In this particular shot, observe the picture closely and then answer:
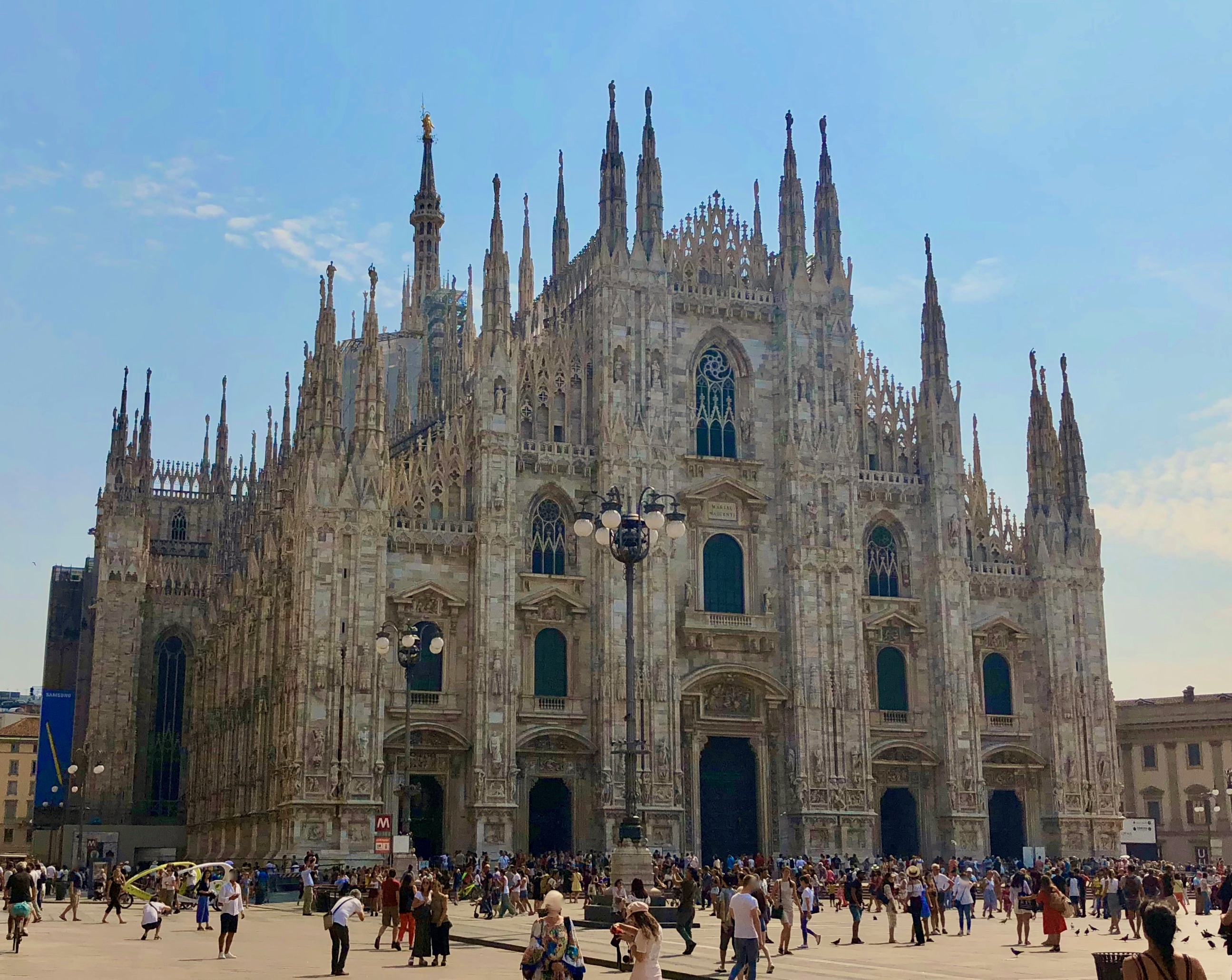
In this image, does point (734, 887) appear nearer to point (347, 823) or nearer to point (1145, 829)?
point (347, 823)

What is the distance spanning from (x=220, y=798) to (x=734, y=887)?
29126mm

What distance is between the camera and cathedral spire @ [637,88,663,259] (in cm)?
5200

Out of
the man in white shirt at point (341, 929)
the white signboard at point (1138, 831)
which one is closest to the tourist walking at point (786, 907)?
the man in white shirt at point (341, 929)

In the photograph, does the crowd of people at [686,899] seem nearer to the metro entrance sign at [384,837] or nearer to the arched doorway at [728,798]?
the metro entrance sign at [384,837]

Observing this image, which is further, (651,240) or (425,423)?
(425,423)

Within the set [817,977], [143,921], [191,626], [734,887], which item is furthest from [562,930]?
[191,626]

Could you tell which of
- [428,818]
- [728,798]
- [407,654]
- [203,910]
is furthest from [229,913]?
[728,798]

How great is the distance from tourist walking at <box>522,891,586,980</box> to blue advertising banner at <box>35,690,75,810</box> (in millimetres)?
53527

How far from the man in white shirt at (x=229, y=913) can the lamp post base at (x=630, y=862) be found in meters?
6.88

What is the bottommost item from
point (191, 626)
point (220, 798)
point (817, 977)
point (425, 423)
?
point (817, 977)

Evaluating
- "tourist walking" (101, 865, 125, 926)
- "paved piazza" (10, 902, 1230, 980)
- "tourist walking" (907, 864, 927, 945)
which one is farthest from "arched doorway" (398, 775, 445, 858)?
"tourist walking" (907, 864, 927, 945)

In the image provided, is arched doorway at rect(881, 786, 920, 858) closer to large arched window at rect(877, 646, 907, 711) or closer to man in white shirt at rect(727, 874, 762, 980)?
large arched window at rect(877, 646, 907, 711)

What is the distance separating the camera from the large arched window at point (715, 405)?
172 feet

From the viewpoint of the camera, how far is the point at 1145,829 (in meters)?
49.9
